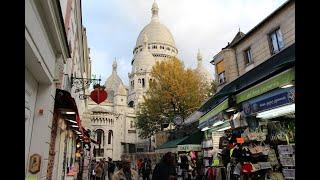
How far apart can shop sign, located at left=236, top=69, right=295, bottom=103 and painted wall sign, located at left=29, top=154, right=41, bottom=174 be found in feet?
17.3

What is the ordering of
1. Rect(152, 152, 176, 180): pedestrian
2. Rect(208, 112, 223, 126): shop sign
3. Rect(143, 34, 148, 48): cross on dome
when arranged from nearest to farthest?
Rect(152, 152, 176, 180): pedestrian < Rect(208, 112, 223, 126): shop sign < Rect(143, 34, 148, 48): cross on dome

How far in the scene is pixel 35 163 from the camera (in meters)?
6.10

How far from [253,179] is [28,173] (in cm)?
517

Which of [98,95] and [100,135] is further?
[100,135]

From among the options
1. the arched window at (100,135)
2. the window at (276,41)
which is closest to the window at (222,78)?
the window at (276,41)

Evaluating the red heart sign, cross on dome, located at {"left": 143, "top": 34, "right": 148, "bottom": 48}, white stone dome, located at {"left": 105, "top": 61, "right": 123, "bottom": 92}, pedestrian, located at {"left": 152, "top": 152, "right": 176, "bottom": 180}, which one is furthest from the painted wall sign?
cross on dome, located at {"left": 143, "top": 34, "right": 148, "bottom": 48}

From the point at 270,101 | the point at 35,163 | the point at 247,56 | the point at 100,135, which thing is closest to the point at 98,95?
the point at 35,163

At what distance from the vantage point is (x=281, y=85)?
17.5 feet

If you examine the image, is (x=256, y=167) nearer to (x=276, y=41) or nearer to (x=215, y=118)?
Result: (x=215, y=118)

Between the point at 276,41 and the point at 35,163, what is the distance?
15.4 metres

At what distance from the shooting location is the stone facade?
15.2 m

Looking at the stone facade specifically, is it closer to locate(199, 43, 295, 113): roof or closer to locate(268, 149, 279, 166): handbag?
locate(199, 43, 295, 113): roof

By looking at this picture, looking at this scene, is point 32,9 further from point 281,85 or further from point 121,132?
point 121,132
